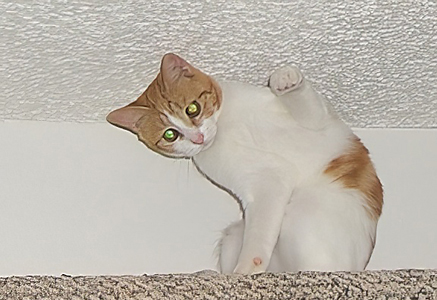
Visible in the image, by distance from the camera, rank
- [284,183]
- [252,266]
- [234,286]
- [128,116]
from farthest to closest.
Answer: [128,116] → [284,183] → [252,266] → [234,286]

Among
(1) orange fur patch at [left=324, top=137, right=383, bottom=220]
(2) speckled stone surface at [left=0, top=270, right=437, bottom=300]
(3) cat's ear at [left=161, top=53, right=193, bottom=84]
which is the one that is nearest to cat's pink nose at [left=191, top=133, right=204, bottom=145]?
(3) cat's ear at [left=161, top=53, right=193, bottom=84]

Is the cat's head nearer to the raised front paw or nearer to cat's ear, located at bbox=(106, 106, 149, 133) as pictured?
cat's ear, located at bbox=(106, 106, 149, 133)

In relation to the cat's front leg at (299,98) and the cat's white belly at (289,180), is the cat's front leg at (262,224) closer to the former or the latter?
the cat's white belly at (289,180)

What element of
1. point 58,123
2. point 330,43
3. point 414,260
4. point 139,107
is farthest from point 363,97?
point 58,123

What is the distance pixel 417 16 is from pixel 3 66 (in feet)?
2.92

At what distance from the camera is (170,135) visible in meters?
1.58

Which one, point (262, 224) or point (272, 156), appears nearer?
point (262, 224)

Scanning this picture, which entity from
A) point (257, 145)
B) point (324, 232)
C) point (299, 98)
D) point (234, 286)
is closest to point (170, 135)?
point (257, 145)

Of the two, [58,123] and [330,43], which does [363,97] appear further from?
[58,123]

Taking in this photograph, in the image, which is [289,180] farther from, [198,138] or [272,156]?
[198,138]

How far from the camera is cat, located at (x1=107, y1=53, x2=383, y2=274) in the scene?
142 cm

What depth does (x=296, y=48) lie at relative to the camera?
1.56 meters

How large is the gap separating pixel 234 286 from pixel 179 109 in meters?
0.61

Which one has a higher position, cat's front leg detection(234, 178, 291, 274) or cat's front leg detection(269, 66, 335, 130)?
cat's front leg detection(269, 66, 335, 130)
